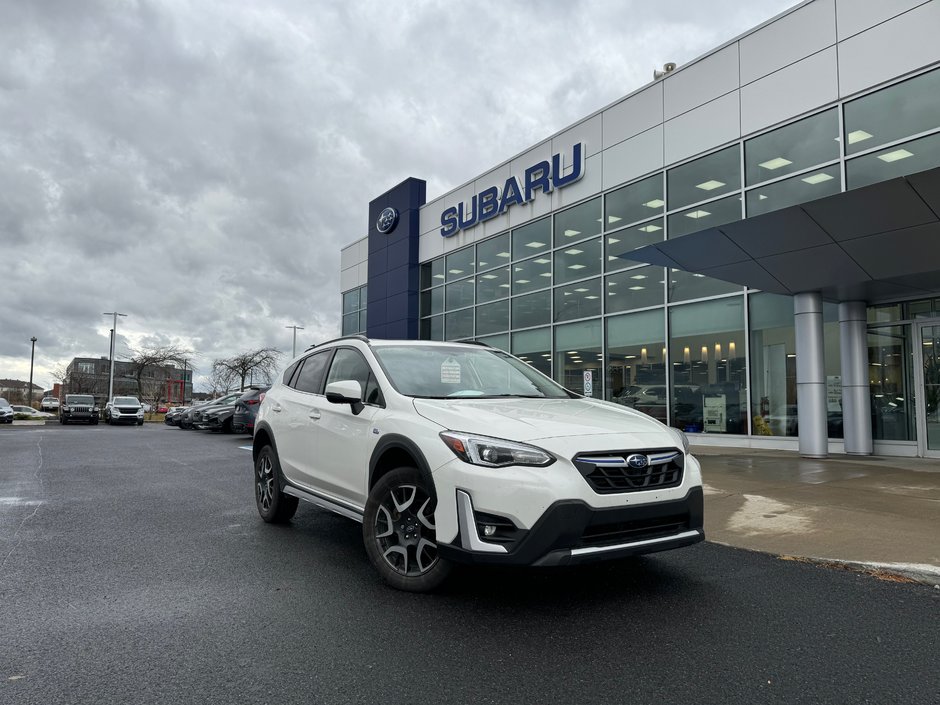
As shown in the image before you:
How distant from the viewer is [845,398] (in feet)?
42.6

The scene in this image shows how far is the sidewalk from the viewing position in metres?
5.18

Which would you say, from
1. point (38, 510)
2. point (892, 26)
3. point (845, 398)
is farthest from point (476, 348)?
point (892, 26)

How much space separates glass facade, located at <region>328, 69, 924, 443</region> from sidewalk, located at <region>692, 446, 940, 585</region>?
3019 millimetres

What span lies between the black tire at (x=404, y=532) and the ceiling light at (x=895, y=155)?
41.2 feet

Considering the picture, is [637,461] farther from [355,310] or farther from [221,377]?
[221,377]

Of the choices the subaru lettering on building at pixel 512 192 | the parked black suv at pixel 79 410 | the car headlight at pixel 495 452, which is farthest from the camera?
the parked black suv at pixel 79 410

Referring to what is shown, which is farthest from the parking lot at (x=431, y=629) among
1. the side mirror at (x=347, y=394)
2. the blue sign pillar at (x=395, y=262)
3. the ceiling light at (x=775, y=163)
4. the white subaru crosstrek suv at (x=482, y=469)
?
the blue sign pillar at (x=395, y=262)

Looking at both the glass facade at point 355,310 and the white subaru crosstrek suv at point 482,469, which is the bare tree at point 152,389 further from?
the white subaru crosstrek suv at point 482,469

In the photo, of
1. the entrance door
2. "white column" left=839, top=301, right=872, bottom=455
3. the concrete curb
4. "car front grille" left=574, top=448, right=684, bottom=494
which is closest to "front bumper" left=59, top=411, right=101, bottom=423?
"white column" left=839, top=301, right=872, bottom=455

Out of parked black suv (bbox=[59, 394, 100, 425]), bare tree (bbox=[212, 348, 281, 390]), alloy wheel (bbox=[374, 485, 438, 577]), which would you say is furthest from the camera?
bare tree (bbox=[212, 348, 281, 390])

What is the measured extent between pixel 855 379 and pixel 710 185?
5621 mm

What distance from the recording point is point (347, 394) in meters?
4.74

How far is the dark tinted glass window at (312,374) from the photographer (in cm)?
602

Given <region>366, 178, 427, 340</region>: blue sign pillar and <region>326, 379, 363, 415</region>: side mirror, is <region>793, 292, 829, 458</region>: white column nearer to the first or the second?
<region>326, 379, 363, 415</region>: side mirror
